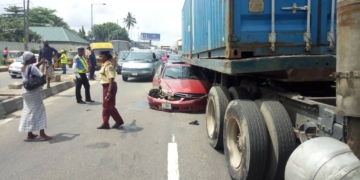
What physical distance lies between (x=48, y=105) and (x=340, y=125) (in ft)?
30.6

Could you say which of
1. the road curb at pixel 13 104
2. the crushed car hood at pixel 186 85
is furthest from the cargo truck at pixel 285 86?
the road curb at pixel 13 104

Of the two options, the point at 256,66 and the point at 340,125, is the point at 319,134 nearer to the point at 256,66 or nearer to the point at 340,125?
the point at 340,125

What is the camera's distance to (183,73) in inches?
417

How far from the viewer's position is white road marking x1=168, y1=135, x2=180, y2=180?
15.4ft

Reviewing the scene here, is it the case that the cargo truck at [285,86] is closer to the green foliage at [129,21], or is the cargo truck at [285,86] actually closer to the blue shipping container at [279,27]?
the blue shipping container at [279,27]

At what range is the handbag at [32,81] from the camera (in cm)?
625

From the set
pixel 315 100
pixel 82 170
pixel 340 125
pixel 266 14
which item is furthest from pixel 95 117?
pixel 340 125

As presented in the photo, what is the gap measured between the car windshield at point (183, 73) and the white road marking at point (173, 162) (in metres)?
4.18

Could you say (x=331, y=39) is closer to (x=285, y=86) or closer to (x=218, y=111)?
(x=285, y=86)

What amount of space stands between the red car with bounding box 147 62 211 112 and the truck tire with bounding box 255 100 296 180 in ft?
16.7

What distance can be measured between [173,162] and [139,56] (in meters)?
15.1

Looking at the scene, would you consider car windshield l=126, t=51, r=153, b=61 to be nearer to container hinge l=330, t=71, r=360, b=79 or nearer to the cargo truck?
the cargo truck

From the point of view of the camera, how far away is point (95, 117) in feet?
28.4

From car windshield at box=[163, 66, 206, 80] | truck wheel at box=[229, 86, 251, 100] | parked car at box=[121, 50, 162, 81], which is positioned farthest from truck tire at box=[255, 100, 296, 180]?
parked car at box=[121, 50, 162, 81]
